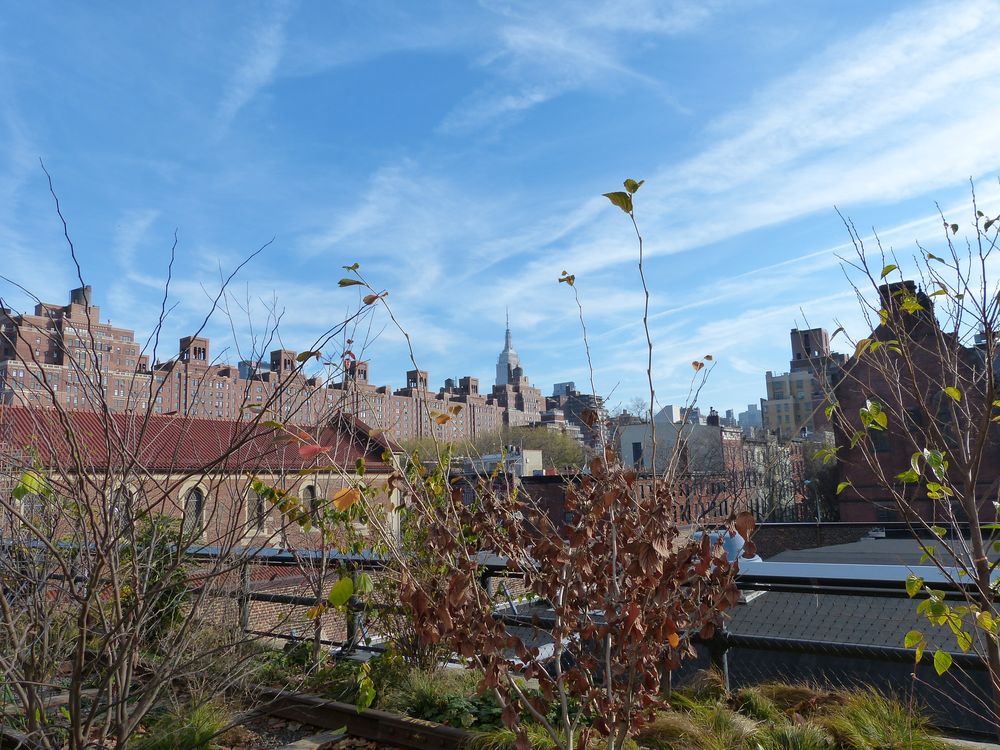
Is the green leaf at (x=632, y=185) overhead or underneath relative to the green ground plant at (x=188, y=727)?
overhead

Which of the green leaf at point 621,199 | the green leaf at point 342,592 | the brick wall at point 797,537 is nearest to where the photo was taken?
the green leaf at point 342,592

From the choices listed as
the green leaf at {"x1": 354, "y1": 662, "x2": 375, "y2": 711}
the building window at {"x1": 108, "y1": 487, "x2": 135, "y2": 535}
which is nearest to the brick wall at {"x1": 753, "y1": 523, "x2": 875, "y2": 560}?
the green leaf at {"x1": 354, "y1": 662, "x2": 375, "y2": 711}

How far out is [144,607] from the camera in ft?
8.75

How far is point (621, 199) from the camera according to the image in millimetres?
3002

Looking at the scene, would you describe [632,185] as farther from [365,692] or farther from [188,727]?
[188,727]

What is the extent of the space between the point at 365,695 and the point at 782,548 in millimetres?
23604

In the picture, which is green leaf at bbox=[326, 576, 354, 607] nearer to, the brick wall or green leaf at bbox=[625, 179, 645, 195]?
green leaf at bbox=[625, 179, 645, 195]

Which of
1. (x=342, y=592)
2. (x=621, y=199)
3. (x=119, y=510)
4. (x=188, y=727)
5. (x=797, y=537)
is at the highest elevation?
(x=621, y=199)

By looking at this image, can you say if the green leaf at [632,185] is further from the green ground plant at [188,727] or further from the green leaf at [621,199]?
the green ground plant at [188,727]

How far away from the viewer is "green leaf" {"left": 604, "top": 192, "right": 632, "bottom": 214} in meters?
3.00

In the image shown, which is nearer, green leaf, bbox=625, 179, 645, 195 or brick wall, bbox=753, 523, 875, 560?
green leaf, bbox=625, 179, 645, 195

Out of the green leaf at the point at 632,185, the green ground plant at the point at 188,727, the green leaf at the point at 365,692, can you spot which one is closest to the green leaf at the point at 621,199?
the green leaf at the point at 632,185

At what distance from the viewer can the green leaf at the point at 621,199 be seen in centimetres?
300

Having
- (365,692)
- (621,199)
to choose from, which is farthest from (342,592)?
(365,692)
